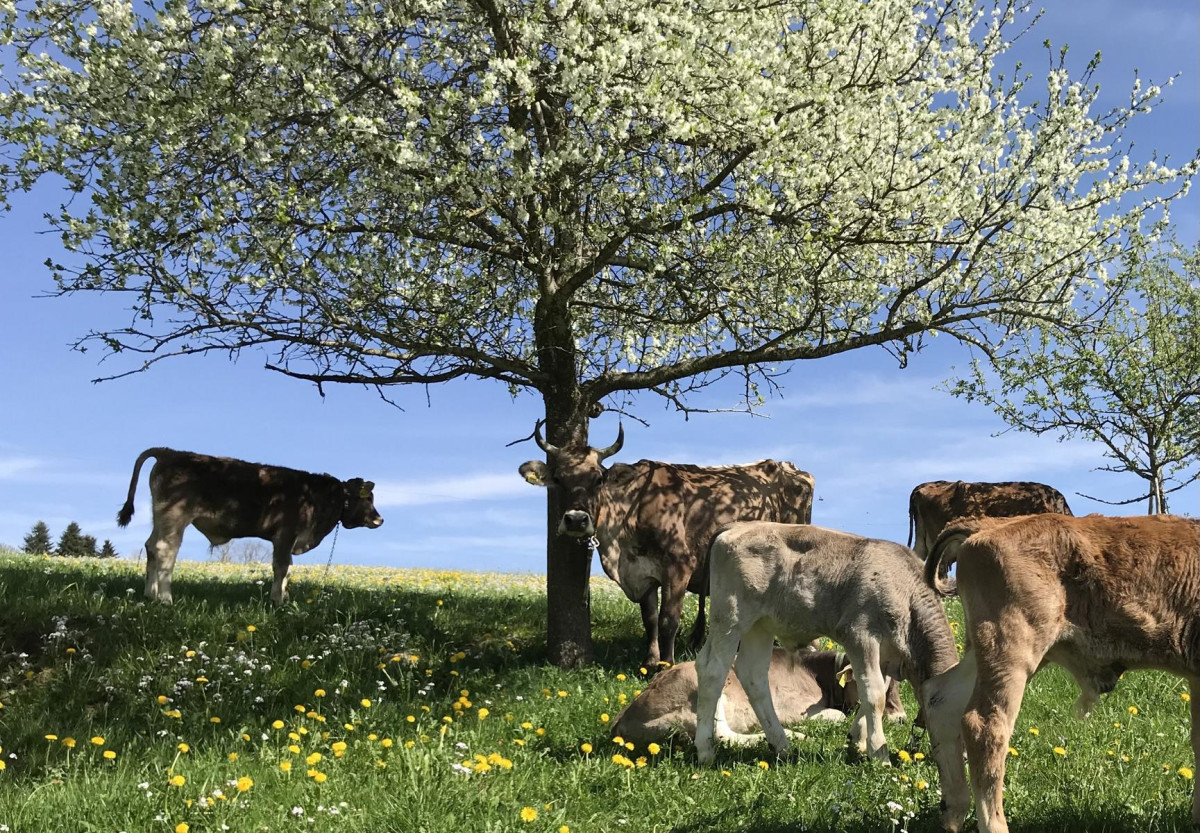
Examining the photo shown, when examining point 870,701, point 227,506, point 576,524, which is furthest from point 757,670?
point 227,506

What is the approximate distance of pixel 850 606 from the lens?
27.4ft

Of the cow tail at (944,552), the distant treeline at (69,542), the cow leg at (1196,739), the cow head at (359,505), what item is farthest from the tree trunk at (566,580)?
the distant treeline at (69,542)

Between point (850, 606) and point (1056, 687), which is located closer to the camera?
point (850, 606)

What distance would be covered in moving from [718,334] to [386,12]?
683 centimetres

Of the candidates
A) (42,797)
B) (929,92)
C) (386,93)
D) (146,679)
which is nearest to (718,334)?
(929,92)

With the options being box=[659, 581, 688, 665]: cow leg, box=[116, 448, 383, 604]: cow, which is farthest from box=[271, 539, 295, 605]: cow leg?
box=[659, 581, 688, 665]: cow leg

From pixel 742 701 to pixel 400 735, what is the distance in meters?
3.16

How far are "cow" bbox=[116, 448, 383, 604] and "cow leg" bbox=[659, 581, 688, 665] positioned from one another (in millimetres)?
5638

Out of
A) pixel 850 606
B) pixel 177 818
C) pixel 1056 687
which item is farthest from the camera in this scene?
pixel 1056 687

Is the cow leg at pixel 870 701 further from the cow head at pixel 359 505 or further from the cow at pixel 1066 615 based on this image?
the cow head at pixel 359 505

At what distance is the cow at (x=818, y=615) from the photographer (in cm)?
820

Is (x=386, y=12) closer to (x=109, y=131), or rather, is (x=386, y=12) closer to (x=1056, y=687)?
(x=109, y=131)

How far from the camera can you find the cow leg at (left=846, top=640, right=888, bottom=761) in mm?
8023

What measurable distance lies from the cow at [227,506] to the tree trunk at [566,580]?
14.1 feet
